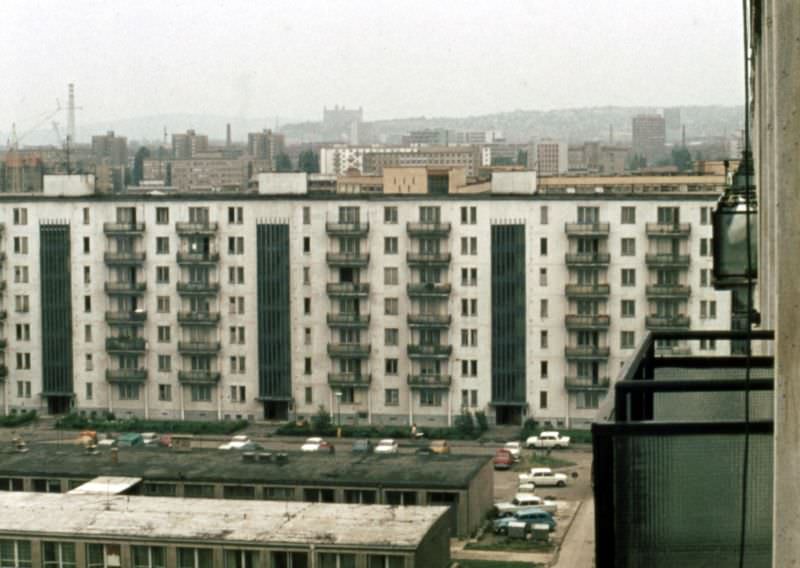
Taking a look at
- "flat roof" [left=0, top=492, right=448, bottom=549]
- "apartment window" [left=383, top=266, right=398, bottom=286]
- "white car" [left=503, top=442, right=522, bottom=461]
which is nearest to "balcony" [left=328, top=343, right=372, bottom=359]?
"apartment window" [left=383, top=266, right=398, bottom=286]

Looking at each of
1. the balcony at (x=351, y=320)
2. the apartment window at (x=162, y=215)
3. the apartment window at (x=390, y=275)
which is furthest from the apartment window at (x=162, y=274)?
the apartment window at (x=390, y=275)

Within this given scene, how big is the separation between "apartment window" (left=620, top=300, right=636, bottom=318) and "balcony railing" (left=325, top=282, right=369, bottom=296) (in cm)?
322

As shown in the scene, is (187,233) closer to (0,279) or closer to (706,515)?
(0,279)

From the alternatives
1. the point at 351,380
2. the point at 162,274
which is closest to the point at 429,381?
the point at 351,380

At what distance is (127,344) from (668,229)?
724 centimetres

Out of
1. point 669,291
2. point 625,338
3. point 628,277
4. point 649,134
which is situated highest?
point 649,134

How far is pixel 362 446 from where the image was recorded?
62.4 ft

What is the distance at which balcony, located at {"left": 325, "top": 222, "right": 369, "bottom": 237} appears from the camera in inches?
810

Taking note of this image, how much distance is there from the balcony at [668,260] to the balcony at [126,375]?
6817 millimetres

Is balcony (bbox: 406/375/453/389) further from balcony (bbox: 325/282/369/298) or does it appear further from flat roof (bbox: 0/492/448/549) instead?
flat roof (bbox: 0/492/448/549)

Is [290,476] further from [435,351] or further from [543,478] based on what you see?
[435,351]

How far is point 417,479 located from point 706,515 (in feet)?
43.6

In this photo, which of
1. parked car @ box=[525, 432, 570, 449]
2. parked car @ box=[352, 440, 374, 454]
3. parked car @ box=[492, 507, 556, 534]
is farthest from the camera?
parked car @ box=[525, 432, 570, 449]

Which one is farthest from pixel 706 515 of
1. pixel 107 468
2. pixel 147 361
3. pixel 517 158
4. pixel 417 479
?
pixel 517 158
